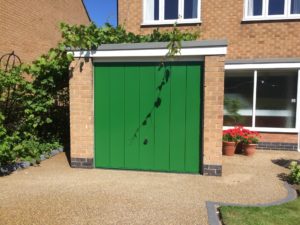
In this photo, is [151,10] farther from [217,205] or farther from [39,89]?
[217,205]

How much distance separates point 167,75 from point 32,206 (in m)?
3.61

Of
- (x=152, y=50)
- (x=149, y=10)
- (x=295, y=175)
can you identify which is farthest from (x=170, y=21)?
(x=295, y=175)

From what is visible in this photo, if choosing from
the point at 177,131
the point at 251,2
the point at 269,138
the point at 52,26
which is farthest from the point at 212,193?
the point at 52,26

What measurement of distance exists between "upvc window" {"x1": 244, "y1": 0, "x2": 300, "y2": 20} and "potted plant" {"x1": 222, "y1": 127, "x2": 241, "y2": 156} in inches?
152

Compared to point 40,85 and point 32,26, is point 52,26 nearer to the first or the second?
point 32,26

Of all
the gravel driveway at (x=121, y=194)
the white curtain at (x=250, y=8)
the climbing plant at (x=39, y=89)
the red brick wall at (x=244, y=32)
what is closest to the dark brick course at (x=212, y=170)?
the gravel driveway at (x=121, y=194)

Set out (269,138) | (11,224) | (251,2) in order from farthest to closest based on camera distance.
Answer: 1. (251,2)
2. (269,138)
3. (11,224)

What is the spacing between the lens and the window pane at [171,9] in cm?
1126

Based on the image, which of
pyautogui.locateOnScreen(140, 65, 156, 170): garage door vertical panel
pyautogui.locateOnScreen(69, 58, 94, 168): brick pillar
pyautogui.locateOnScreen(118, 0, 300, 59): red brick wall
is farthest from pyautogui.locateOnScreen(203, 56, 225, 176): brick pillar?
→ pyautogui.locateOnScreen(118, 0, 300, 59): red brick wall

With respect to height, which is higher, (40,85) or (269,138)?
(40,85)

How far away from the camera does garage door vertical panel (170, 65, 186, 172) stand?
6.70 metres

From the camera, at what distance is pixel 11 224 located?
436 cm

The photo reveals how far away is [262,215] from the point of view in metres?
4.64

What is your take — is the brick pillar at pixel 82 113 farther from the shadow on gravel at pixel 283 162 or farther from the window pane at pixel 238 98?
the window pane at pixel 238 98
